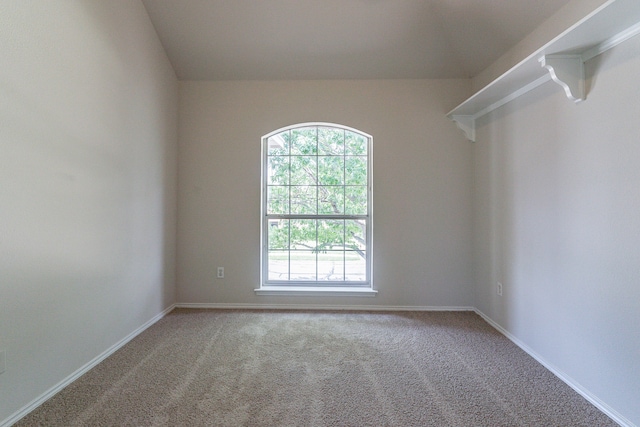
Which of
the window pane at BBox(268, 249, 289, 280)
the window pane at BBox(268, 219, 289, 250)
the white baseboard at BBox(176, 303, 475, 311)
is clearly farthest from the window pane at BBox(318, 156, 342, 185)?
the white baseboard at BBox(176, 303, 475, 311)

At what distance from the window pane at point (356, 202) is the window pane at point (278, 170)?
716 mm

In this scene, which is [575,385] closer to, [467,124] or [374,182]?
[374,182]

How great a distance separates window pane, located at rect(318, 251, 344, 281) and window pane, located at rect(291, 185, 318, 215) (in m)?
0.51

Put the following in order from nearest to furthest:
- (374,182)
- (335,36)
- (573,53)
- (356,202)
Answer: (573,53) → (335,36) → (374,182) → (356,202)

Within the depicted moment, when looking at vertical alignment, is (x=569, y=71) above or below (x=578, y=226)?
above

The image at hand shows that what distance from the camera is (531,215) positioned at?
92.3 inches

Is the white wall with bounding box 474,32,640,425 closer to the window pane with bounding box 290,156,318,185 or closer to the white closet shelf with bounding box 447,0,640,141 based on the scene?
the white closet shelf with bounding box 447,0,640,141

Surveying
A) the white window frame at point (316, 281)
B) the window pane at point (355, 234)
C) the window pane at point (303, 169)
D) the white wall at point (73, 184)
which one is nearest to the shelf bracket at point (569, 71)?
the white window frame at point (316, 281)

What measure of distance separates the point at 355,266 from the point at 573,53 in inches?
98.2

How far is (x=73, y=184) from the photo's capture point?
1.93 metres

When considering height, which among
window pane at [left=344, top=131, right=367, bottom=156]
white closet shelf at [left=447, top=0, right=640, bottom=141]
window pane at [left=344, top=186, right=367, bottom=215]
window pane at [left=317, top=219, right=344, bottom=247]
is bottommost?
window pane at [left=317, top=219, right=344, bottom=247]

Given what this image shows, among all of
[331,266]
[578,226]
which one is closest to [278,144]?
[331,266]

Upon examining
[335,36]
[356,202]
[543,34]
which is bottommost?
[356,202]

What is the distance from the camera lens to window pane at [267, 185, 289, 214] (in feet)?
11.3
